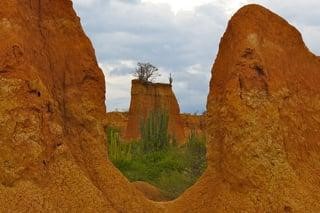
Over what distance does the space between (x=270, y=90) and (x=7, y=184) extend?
13.1 ft

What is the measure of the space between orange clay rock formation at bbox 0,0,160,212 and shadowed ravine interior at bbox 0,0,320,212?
0.01 meters

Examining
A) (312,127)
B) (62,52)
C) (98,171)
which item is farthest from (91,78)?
(312,127)

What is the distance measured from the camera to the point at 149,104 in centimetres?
4300

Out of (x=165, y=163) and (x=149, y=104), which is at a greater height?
(x=149, y=104)

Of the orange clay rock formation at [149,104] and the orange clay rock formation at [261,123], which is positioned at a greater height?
the orange clay rock formation at [149,104]

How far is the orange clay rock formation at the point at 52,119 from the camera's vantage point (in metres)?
8.66

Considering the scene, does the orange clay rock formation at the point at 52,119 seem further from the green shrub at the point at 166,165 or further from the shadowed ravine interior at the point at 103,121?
the green shrub at the point at 166,165

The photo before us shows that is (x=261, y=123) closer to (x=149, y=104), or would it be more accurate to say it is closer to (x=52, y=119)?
(x=52, y=119)

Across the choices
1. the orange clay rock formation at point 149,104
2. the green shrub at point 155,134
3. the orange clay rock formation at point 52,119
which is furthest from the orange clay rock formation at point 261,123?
the orange clay rock formation at point 149,104

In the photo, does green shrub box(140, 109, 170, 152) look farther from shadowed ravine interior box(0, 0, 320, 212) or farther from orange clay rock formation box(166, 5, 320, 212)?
orange clay rock formation box(166, 5, 320, 212)

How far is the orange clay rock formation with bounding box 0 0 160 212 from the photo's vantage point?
28.4ft

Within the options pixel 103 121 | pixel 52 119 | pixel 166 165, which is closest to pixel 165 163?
pixel 166 165

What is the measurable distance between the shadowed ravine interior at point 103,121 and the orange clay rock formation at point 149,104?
103 feet

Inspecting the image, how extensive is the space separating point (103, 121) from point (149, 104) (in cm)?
3264
